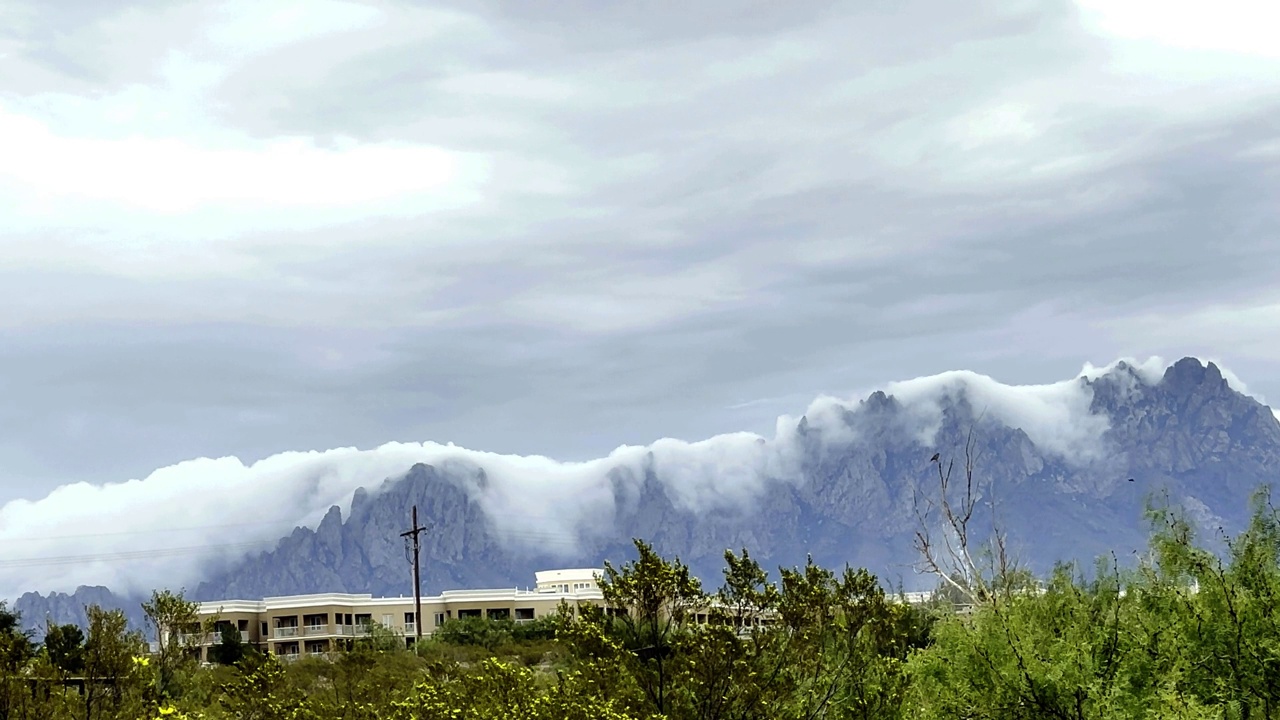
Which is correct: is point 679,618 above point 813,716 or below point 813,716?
above

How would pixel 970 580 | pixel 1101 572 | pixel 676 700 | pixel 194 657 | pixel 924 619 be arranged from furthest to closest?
1. pixel 924 619
2. pixel 194 657
3. pixel 970 580
4. pixel 676 700
5. pixel 1101 572

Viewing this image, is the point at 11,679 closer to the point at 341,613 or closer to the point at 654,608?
the point at 654,608

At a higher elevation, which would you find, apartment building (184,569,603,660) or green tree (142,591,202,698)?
green tree (142,591,202,698)

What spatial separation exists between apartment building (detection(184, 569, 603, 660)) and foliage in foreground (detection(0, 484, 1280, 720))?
68865 millimetres

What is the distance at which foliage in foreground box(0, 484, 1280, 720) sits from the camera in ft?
45.2

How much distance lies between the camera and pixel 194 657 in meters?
28.6

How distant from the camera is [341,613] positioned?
318 ft

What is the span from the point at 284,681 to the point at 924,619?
18.8 metres

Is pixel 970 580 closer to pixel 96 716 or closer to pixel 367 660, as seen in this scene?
pixel 367 660

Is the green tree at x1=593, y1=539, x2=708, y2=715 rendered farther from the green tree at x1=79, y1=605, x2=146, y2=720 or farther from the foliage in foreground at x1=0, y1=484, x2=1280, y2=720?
the green tree at x1=79, y1=605, x2=146, y2=720

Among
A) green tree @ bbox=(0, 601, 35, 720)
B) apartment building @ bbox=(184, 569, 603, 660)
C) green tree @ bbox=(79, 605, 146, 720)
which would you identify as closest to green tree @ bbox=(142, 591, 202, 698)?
green tree @ bbox=(0, 601, 35, 720)

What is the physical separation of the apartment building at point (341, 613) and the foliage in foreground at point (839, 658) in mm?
68865

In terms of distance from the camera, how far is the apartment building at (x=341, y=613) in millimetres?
94125

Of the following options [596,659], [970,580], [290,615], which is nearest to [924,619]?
[970,580]
